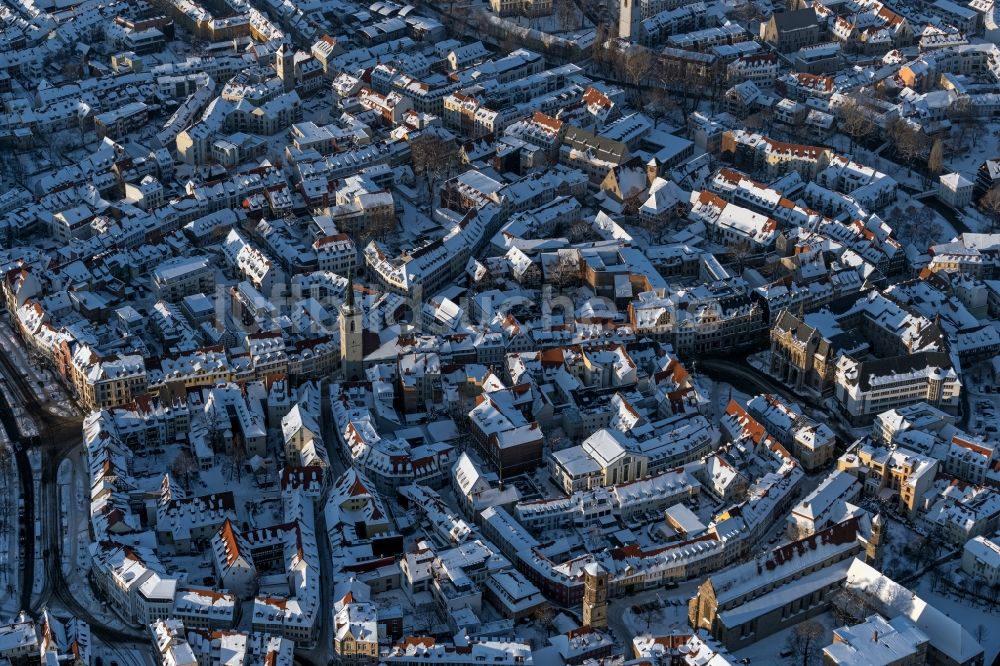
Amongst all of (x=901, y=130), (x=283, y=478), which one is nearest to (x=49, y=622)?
(x=283, y=478)

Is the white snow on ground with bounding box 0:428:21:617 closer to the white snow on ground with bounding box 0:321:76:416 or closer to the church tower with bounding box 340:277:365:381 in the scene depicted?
the white snow on ground with bounding box 0:321:76:416

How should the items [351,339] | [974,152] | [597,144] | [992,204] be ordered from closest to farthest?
[351,339]
[992,204]
[597,144]
[974,152]

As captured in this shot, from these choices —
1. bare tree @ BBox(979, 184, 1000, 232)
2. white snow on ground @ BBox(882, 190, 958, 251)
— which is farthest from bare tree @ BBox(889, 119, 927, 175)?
bare tree @ BBox(979, 184, 1000, 232)

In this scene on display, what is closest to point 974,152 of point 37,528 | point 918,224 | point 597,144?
point 918,224

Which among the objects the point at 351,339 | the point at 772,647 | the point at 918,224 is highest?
the point at 918,224

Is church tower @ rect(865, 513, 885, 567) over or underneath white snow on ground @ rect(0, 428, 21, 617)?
over

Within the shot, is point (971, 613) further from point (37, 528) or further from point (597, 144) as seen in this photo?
point (597, 144)

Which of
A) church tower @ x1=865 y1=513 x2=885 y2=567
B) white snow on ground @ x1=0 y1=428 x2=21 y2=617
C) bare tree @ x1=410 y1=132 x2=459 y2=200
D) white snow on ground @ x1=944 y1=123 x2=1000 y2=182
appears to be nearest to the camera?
white snow on ground @ x1=0 y1=428 x2=21 y2=617
